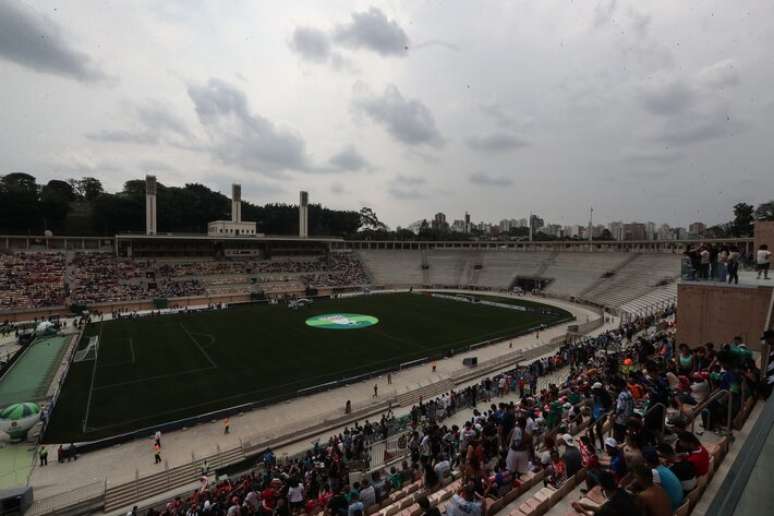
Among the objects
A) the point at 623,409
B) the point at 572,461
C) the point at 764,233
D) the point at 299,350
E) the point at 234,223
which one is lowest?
the point at 299,350

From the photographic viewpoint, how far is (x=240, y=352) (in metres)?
26.6

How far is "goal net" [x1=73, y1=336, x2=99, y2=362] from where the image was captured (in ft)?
82.7

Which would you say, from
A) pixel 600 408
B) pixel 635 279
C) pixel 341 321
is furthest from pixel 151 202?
pixel 635 279

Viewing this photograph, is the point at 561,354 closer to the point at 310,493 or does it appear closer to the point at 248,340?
the point at 310,493

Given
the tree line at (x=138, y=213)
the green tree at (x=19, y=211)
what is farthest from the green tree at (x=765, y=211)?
the green tree at (x=19, y=211)

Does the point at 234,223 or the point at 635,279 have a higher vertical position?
the point at 234,223

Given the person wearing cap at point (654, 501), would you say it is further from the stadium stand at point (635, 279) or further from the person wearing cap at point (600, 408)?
the stadium stand at point (635, 279)

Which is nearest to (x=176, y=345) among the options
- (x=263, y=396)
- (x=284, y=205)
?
(x=263, y=396)

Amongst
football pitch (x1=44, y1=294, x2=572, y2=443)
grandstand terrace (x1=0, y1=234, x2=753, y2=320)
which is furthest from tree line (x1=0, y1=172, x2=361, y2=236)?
football pitch (x1=44, y1=294, x2=572, y2=443)

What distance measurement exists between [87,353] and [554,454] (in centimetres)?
3019

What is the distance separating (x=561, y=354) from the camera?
76.8 feet

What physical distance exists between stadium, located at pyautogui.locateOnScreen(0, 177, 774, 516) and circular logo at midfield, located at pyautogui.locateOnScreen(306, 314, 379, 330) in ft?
1.23

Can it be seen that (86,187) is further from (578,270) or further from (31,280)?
(578,270)

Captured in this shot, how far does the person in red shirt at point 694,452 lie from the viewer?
5051mm
